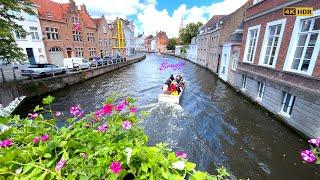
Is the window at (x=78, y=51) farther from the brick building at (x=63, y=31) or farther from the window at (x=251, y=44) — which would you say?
the window at (x=251, y=44)

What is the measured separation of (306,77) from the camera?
24.1ft

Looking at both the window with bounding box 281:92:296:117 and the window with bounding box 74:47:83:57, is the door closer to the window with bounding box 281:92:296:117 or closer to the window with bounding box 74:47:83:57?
the window with bounding box 74:47:83:57

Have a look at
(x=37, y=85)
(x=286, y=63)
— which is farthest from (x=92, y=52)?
(x=286, y=63)

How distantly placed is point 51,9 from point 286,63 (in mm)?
29592

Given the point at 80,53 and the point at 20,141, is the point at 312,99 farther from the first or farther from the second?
the point at 80,53

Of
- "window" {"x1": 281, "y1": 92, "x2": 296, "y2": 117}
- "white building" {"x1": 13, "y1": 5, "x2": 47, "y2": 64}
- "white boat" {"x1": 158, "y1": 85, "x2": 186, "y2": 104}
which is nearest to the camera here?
"window" {"x1": 281, "y1": 92, "x2": 296, "y2": 117}

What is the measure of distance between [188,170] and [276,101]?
32.3 feet

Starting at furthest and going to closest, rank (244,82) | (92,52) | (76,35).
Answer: (92,52) → (76,35) → (244,82)

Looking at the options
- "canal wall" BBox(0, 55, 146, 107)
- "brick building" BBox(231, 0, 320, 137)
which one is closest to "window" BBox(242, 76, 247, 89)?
"brick building" BBox(231, 0, 320, 137)

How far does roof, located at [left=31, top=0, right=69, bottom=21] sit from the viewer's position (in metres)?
23.1

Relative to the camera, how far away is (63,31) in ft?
84.7

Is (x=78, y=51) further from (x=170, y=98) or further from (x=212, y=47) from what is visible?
(x=170, y=98)

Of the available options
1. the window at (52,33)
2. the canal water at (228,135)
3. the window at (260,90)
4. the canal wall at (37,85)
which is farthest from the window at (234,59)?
the window at (52,33)

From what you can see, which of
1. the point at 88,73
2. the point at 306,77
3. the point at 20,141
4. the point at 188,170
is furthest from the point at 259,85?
the point at 88,73
